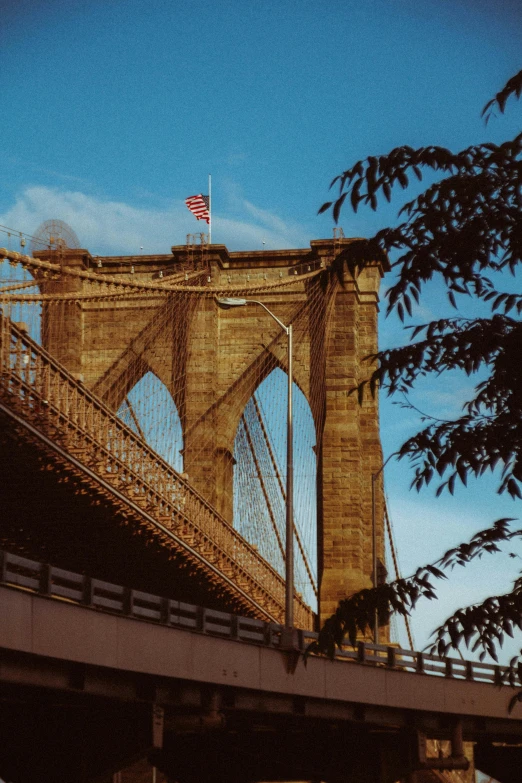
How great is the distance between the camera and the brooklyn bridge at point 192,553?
26141 mm

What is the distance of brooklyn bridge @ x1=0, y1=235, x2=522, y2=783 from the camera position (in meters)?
26.1

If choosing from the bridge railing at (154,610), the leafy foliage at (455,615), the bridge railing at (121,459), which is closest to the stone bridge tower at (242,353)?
the bridge railing at (121,459)

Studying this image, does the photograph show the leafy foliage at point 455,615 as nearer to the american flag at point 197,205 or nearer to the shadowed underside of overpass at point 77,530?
the shadowed underside of overpass at point 77,530

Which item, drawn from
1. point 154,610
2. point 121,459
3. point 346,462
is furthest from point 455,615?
Answer: point 346,462

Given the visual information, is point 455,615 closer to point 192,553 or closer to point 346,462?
point 192,553

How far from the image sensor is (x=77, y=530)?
51.8 m

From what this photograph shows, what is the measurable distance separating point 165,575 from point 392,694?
28.5 meters

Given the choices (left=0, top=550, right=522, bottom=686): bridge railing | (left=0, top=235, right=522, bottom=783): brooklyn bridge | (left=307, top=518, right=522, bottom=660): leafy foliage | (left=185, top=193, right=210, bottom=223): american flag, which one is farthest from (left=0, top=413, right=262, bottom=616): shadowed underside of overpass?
(left=307, top=518, right=522, bottom=660): leafy foliage

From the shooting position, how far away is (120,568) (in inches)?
2335

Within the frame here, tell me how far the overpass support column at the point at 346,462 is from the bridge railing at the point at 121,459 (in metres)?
3.16

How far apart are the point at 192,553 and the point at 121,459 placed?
A: 1028cm

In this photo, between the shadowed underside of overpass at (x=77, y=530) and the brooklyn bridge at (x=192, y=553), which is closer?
the brooklyn bridge at (x=192, y=553)

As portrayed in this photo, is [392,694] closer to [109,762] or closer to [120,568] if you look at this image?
[109,762]

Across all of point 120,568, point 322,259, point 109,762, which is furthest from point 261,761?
point 322,259
